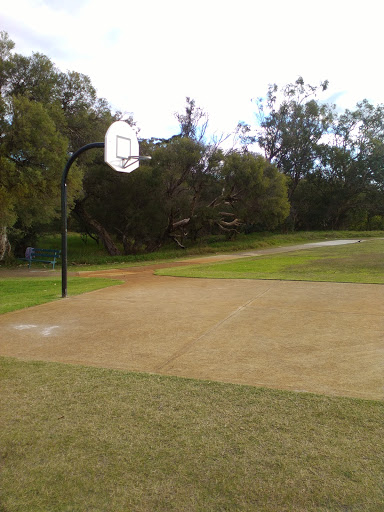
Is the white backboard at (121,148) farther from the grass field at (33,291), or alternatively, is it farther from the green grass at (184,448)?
the green grass at (184,448)

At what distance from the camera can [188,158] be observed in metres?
23.7

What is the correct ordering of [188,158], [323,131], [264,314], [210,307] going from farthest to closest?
[323,131] → [188,158] → [210,307] → [264,314]

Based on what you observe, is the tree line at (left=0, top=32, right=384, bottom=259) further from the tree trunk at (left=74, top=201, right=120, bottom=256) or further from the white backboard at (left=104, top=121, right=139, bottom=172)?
the white backboard at (left=104, top=121, right=139, bottom=172)

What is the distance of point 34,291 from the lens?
33.9ft

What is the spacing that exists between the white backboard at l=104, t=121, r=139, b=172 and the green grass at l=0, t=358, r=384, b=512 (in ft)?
17.5

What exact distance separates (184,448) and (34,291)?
8378 millimetres

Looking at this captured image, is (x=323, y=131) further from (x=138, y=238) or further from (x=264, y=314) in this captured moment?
(x=264, y=314)

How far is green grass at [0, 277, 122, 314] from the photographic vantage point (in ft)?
26.4

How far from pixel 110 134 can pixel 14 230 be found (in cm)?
1592

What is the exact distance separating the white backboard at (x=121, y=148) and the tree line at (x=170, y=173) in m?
6.56

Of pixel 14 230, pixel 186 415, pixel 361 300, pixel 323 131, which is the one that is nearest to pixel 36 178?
pixel 14 230

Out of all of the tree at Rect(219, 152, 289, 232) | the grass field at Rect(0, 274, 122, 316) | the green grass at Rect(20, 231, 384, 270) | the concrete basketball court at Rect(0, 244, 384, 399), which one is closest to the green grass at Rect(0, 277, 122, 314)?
the grass field at Rect(0, 274, 122, 316)

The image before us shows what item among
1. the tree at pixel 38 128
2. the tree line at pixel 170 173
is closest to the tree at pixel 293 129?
the tree line at pixel 170 173

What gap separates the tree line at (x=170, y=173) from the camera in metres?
14.6
